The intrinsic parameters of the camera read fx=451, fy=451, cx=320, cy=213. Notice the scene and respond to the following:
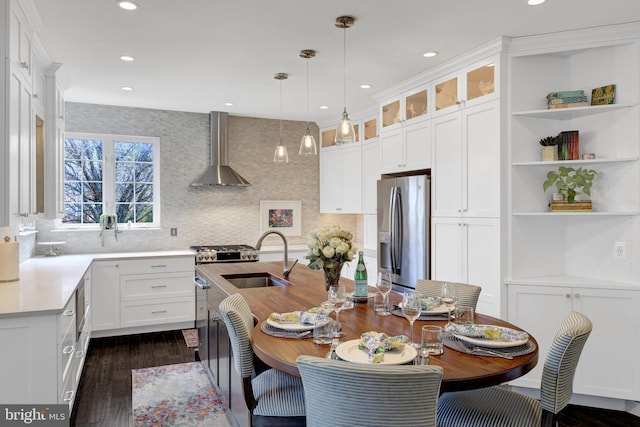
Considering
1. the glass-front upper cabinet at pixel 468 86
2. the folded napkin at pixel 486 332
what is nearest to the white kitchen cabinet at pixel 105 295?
the glass-front upper cabinet at pixel 468 86

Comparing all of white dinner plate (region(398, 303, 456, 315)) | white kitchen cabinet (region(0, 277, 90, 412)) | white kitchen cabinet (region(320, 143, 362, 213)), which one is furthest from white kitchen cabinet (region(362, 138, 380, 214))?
white kitchen cabinet (region(0, 277, 90, 412))

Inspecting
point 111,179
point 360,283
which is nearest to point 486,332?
point 360,283

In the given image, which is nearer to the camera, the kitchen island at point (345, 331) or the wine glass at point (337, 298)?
the kitchen island at point (345, 331)

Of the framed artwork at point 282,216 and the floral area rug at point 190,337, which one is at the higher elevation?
the framed artwork at point 282,216

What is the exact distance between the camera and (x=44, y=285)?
9.97 feet

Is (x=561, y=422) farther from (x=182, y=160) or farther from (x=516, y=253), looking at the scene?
(x=182, y=160)

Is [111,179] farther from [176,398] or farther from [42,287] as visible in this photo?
[176,398]

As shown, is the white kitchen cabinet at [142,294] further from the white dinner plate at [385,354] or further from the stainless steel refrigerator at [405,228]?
the white dinner plate at [385,354]

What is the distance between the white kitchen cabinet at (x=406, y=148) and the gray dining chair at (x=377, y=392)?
10.2ft

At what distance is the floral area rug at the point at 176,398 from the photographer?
306cm

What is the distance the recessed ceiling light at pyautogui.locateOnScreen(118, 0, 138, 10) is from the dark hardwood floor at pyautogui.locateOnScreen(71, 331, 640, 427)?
2660 mm

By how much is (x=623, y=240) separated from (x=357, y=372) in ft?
9.38

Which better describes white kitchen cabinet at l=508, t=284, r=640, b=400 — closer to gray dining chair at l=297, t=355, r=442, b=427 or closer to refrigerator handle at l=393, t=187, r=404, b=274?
refrigerator handle at l=393, t=187, r=404, b=274

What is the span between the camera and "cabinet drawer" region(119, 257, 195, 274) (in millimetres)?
4914
